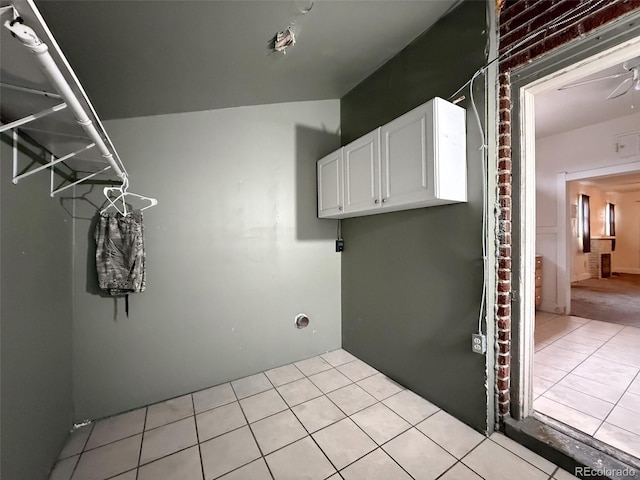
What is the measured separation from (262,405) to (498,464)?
4.84ft

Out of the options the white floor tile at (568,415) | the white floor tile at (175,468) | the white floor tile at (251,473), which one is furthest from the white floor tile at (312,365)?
the white floor tile at (568,415)

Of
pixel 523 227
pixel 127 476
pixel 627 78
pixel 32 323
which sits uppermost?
pixel 627 78

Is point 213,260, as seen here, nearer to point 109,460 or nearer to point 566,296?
point 109,460

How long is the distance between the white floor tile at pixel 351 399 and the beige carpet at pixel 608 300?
376cm

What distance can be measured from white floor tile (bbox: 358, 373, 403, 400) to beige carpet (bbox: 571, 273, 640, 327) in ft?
11.4

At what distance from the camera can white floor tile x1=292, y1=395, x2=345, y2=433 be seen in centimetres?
171

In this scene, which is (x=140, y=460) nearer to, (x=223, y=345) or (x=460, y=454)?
(x=223, y=345)

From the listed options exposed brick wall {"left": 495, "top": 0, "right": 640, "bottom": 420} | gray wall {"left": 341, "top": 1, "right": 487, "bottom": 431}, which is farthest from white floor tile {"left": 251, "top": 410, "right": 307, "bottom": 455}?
exposed brick wall {"left": 495, "top": 0, "right": 640, "bottom": 420}

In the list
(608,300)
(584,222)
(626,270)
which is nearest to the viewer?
(608,300)

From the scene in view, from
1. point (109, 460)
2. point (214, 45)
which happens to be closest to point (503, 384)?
point (109, 460)

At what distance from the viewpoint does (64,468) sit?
1.41 m

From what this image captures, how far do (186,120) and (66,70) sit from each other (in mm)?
1403

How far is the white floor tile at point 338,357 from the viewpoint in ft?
8.36

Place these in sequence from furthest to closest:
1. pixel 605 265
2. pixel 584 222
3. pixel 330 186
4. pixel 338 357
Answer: pixel 605 265 < pixel 584 222 < pixel 338 357 < pixel 330 186
